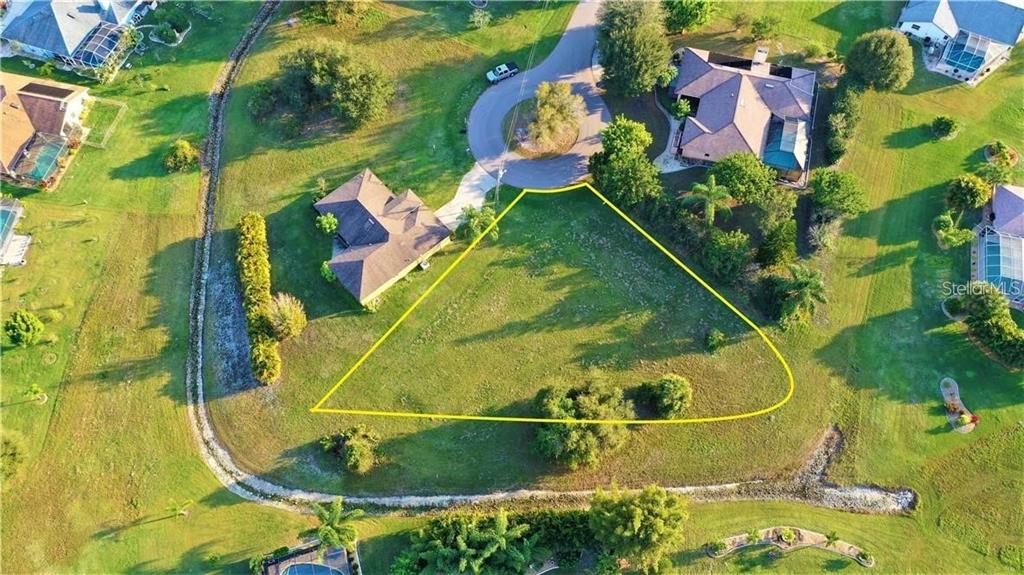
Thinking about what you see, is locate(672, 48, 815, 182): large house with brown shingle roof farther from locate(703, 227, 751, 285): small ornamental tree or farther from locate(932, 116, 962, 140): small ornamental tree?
locate(932, 116, 962, 140): small ornamental tree

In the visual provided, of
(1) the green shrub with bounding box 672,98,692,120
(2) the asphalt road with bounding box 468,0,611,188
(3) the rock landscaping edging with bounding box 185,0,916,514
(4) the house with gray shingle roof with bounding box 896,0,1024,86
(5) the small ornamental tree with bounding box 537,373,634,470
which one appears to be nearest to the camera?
(5) the small ornamental tree with bounding box 537,373,634,470

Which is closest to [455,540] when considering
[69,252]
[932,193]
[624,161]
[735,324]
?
[735,324]

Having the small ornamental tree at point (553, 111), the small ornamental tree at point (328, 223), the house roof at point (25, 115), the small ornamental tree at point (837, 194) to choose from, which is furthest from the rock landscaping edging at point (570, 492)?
the small ornamental tree at point (553, 111)

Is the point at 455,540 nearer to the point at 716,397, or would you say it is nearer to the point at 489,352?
the point at 489,352

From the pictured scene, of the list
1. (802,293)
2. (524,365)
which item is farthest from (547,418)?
(802,293)

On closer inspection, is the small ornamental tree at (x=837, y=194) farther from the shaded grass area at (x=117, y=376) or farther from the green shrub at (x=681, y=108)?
the shaded grass area at (x=117, y=376)

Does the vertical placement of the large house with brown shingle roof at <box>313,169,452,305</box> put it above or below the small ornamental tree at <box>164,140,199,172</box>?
below

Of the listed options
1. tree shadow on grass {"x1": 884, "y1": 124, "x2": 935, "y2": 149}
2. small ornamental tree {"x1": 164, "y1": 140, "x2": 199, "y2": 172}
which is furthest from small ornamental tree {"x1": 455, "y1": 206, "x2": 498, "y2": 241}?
tree shadow on grass {"x1": 884, "y1": 124, "x2": 935, "y2": 149}

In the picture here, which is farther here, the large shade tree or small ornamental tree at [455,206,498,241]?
the large shade tree
